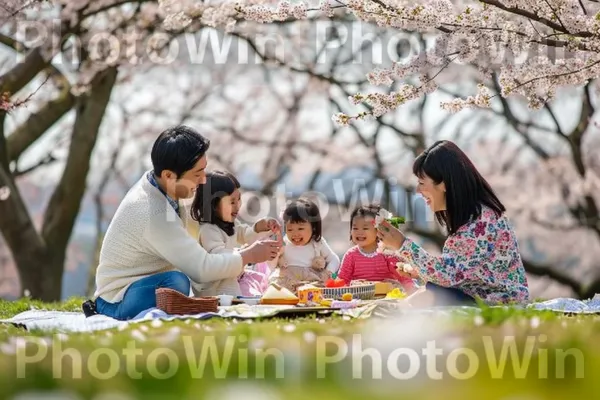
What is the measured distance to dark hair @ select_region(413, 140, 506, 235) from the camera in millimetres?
5102

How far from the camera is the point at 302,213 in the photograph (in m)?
6.48

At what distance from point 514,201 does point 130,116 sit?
781 centimetres

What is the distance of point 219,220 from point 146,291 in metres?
1.13

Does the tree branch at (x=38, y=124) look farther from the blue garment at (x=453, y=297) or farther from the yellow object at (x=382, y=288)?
the blue garment at (x=453, y=297)

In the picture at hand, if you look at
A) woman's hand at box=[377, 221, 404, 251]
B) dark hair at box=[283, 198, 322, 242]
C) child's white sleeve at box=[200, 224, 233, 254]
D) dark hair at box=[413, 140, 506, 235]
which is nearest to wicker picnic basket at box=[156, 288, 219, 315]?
child's white sleeve at box=[200, 224, 233, 254]

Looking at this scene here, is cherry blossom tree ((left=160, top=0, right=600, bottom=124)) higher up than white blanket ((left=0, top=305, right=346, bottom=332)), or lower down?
higher up

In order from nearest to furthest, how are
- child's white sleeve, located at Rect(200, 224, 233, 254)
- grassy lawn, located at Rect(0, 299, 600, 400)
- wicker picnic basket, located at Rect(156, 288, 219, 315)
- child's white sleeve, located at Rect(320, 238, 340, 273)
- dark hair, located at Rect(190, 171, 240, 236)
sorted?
1. grassy lawn, located at Rect(0, 299, 600, 400)
2. wicker picnic basket, located at Rect(156, 288, 219, 315)
3. child's white sleeve, located at Rect(200, 224, 233, 254)
4. dark hair, located at Rect(190, 171, 240, 236)
5. child's white sleeve, located at Rect(320, 238, 340, 273)

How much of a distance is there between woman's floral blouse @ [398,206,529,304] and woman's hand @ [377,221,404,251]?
1.5 inches

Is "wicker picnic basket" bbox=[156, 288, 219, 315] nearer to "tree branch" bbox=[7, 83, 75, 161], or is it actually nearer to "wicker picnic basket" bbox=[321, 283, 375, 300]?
"wicker picnic basket" bbox=[321, 283, 375, 300]

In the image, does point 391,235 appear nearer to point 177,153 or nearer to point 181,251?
A: point 181,251

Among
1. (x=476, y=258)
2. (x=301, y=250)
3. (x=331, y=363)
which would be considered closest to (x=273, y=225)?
(x=301, y=250)

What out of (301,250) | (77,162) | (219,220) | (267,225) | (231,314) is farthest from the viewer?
(77,162)

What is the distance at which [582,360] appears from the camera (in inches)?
96.0

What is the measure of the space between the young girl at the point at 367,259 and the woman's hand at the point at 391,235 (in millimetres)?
1326
